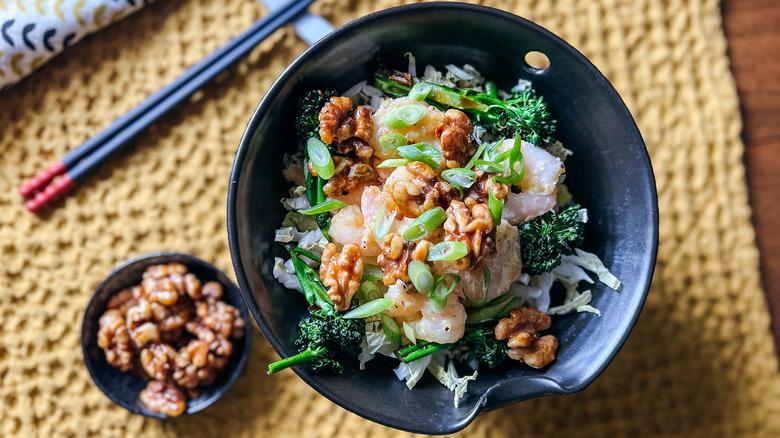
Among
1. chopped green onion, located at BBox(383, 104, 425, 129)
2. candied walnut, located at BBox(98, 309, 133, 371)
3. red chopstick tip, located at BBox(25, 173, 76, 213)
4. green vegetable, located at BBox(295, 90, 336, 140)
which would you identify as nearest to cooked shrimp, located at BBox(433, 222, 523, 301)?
chopped green onion, located at BBox(383, 104, 425, 129)

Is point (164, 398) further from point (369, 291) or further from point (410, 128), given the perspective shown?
point (410, 128)

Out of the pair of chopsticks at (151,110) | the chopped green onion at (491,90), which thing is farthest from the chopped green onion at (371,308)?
the pair of chopsticks at (151,110)

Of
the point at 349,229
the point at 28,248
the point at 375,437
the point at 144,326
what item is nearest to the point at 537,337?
the point at 349,229

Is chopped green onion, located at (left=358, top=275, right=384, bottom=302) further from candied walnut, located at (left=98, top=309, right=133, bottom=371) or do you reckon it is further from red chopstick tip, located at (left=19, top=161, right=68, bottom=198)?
red chopstick tip, located at (left=19, top=161, right=68, bottom=198)

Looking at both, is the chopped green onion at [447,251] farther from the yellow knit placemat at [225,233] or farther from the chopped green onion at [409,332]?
the yellow knit placemat at [225,233]

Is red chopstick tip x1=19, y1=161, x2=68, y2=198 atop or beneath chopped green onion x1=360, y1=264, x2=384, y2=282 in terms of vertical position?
atop

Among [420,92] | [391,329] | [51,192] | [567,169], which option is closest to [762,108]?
[567,169]
